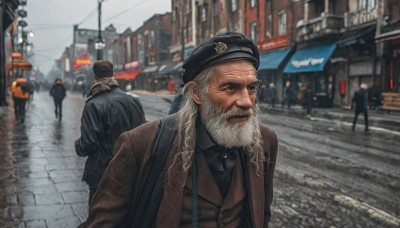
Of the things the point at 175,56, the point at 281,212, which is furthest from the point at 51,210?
the point at 175,56

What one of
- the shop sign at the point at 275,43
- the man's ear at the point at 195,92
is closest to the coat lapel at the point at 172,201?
the man's ear at the point at 195,92

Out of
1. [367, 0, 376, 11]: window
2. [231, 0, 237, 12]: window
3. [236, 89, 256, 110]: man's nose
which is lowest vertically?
[236, 89, 256, 110]: man's nose

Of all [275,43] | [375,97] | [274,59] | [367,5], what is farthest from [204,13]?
[375,97]

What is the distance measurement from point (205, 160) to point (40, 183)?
5.16 meters

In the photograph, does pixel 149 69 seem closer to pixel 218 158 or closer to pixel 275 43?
pixel 275 43

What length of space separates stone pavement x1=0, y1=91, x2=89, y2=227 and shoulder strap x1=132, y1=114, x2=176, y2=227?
2.96 metres

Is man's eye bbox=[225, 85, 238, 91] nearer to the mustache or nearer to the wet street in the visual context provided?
the mustache

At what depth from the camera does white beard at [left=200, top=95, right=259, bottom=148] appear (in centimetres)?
195

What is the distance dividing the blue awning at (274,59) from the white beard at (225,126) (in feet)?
91.2

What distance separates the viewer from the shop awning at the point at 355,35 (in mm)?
21328

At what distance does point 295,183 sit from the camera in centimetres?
664

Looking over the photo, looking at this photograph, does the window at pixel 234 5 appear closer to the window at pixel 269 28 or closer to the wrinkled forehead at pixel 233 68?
the window at pixel 269 28

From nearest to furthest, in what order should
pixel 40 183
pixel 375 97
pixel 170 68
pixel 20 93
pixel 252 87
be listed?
pixel 252 87 < pixel 40 183 < pixel 20 93 < pixel 375 97 < pixel 170 68

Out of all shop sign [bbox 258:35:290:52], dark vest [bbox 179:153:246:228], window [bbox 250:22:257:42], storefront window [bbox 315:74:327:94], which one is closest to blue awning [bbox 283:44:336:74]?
storefront window [bbox 315:74:327:94]
